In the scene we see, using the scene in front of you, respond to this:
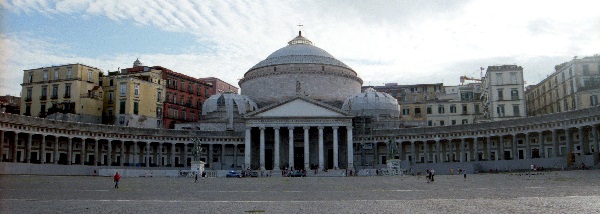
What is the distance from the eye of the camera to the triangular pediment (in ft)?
262

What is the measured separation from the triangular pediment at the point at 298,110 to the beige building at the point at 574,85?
1228 inches

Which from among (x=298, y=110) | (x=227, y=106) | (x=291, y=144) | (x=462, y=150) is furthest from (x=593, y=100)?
(x=227, y=106)

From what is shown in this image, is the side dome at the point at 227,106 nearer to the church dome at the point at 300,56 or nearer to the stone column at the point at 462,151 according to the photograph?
the church dome at the point at 300,56

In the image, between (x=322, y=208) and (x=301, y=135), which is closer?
(x=322, y=208)

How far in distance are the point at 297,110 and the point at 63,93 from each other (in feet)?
106

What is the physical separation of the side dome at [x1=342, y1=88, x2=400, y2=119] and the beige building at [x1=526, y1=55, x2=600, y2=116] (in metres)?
23.4

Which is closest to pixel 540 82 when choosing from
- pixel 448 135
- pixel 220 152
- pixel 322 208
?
pixel 448 135

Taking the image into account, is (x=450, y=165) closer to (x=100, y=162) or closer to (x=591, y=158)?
(x=591, y=158)

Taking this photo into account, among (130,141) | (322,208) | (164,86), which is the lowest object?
(322,208)

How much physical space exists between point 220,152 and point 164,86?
13623 mm

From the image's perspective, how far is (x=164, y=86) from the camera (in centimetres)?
9025

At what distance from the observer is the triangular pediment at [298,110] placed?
262 ft

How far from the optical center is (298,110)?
7988cm

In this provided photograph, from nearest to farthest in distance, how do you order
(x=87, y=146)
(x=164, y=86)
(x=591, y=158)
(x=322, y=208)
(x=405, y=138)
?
1. (x=322, y=208)
2. (x=591, y=158)
3. (x=87, y=146)
4. (x=405, y=138)
5. (x=164, y=86)
